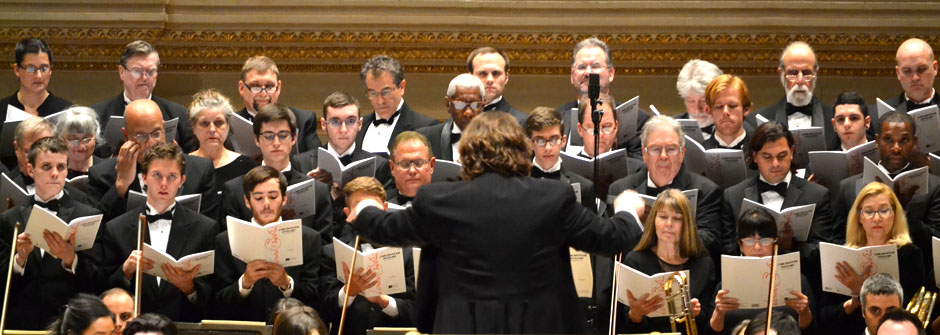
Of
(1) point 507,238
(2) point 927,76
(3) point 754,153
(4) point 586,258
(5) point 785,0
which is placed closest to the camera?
(1) point 507,238

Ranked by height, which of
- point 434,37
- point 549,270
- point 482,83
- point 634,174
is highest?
point 434,37

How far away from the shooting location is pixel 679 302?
5.41m

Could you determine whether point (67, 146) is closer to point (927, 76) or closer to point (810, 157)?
point (810, 157)

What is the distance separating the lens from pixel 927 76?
6.68 m

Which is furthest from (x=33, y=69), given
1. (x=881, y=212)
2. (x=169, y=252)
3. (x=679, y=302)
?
(x=881, y=212)

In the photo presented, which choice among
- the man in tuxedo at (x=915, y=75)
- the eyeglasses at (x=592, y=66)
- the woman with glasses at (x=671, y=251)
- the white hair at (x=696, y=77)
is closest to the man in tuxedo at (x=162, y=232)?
the woman with glasses at (x=671, y=251)

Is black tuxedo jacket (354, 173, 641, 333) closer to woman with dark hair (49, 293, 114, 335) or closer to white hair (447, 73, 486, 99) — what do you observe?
woman with dark hair (49, 293, 114, 335)

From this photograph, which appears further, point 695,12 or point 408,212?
point 695,12

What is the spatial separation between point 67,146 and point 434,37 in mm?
2664

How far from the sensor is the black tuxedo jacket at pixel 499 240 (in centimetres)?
385

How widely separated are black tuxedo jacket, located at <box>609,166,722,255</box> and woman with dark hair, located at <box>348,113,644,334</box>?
78.4 inches

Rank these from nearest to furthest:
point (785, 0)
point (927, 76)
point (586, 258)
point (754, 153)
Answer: point (586, 258) < point (754, 153) < point (927, 76) < point (785, 0)

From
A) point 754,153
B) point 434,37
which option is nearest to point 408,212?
point 754,153

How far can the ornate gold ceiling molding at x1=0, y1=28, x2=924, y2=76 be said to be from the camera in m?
8.29
